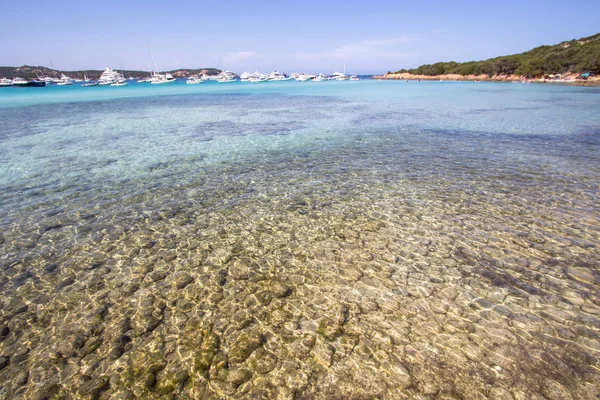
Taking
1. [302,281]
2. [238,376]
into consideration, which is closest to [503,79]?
[302,281]

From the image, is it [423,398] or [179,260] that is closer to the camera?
[423,398]

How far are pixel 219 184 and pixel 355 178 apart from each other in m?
6.90

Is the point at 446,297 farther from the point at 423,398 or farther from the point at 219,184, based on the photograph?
the point at 219,184

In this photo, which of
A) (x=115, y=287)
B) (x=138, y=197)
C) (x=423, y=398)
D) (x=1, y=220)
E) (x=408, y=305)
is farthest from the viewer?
(x=138, y=197)

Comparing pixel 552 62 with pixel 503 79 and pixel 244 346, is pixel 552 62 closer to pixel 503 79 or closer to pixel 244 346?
pixel 503 79

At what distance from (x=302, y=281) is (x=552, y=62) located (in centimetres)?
14548

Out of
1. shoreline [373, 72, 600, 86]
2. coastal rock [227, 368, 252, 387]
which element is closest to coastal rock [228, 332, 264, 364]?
coastal rock [227, 368, 252, 387]

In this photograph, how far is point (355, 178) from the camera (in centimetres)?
1511

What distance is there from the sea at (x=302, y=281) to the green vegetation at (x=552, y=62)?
4701 inches

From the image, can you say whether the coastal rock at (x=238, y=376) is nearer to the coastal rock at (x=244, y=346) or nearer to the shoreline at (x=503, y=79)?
the coastal rock at (x=244, y=346)

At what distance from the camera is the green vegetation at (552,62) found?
97537 mm

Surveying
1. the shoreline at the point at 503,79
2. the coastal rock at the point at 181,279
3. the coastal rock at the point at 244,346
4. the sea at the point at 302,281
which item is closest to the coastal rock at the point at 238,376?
the sea at the point at 302,281

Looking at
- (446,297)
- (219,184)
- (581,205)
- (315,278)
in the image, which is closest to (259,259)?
(315,278)

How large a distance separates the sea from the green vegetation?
119 metres
